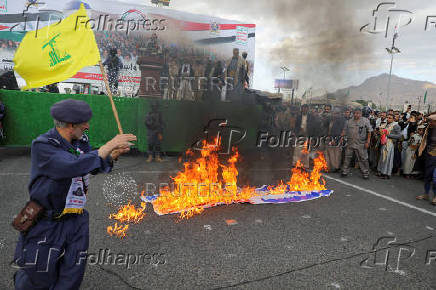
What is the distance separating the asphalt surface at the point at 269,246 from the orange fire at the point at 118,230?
10 centimetres

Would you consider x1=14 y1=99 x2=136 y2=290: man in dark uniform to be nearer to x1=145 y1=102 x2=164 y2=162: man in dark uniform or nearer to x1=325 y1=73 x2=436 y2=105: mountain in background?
x1=145 y1=102 x2=164 y2=162: man in dark uniform

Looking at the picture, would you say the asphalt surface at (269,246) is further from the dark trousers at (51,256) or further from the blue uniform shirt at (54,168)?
the blue uniform shirt at (54,168)

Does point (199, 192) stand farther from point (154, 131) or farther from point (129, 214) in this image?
point (154, 131)

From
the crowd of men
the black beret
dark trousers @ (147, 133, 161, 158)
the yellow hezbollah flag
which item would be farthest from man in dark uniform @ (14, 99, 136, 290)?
the crowd of men

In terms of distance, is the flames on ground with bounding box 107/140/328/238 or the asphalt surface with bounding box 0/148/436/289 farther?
the flames on ground with bounding box 107/140/328/238

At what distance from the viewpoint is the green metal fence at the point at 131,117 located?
26.5 ft

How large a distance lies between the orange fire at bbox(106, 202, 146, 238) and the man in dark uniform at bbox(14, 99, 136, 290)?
5.39ft

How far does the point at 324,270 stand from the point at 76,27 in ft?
12.0

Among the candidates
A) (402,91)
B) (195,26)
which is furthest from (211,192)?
A: (402,91)

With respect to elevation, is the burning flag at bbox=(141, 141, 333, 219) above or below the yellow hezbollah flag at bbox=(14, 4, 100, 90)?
below

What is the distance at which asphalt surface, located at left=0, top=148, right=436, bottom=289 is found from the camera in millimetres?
2893

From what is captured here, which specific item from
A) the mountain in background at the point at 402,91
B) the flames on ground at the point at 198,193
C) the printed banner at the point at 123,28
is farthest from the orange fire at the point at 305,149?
the mountain in background at the point at 402,91

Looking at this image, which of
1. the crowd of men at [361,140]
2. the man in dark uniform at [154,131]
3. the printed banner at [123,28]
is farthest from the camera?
the printed banner at [123,28]

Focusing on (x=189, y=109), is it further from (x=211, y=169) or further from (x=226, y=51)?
(x=226, y=51)
